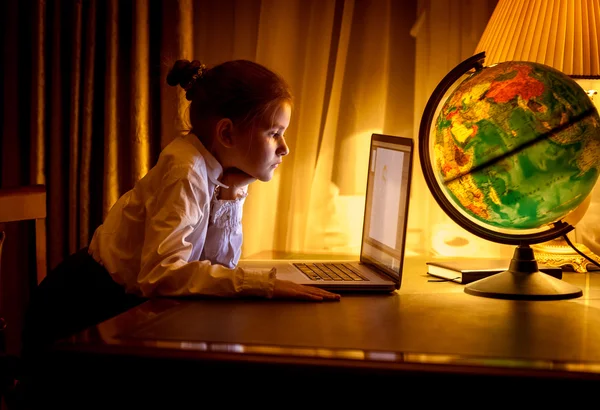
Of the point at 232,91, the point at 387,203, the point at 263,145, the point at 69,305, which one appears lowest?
the point at 69,305

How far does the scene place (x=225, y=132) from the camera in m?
1.65

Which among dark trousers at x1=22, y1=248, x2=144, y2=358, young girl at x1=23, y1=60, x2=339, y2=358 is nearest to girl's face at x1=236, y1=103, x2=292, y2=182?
young girl at x1=23, y1=60, x2=339, y2=358

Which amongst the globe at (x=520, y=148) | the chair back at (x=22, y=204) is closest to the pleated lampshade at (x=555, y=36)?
the globe at (x=520, y=148)

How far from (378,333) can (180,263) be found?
400 mm

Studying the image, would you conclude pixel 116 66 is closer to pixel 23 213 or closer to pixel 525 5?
pixel 23 213

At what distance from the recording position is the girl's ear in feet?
5.39

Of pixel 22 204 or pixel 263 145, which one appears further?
pixel 22 204

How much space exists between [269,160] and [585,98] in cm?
62

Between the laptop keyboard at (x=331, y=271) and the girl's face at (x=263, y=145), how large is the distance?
0.71 ft

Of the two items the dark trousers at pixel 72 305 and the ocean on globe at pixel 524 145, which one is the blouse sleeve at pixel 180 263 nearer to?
the dark trousers at pixel 72 305

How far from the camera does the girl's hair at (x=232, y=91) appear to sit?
5.38ft

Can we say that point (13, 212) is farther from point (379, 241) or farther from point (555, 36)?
point (555, 36)

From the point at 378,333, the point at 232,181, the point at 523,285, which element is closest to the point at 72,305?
the point at 232,181

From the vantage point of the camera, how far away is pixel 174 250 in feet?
4.62
